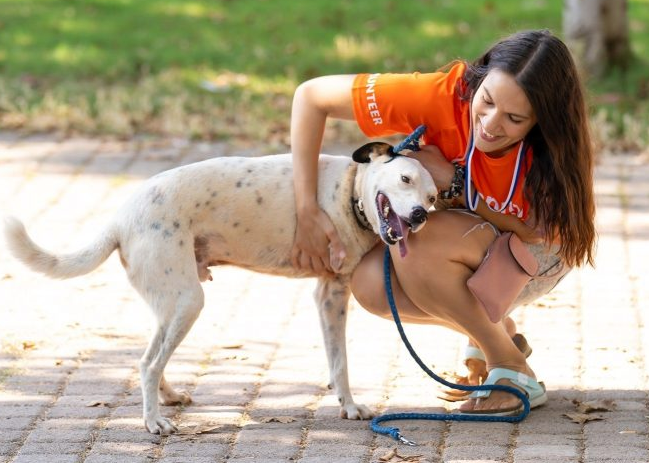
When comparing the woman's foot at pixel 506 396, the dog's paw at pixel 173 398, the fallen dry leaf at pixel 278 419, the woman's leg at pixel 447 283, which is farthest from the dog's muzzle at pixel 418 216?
the dog's paw at pixel 173 398

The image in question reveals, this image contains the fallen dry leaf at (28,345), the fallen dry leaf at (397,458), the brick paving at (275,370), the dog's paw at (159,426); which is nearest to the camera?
the fallen dry leaf at (397,458)

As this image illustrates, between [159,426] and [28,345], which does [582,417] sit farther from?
[28,345]

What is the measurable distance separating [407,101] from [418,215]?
43cm

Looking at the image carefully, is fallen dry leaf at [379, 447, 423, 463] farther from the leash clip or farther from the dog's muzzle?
the dog's muzzle

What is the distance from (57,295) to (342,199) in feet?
6.33

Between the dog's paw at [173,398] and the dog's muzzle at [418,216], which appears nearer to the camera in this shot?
the dog's muzzle at [418,216]

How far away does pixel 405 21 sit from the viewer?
10.7 metres

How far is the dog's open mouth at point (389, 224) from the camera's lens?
13.1 feet

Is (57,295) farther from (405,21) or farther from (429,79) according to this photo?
(405,21)

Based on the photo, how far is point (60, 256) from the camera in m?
4.10

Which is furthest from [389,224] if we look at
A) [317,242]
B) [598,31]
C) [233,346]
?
[598,31]

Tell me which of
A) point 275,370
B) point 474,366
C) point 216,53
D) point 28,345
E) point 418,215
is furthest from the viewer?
point 216,53

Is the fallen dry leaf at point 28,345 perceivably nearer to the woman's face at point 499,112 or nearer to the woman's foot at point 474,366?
the woman's foot at point 474,366

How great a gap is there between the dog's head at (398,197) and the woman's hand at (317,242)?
19cm
